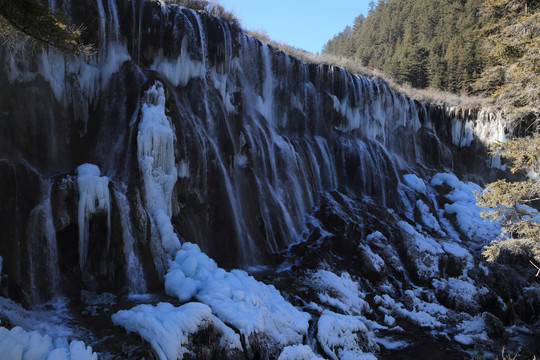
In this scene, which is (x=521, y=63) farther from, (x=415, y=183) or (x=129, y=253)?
(x=415, y=183)

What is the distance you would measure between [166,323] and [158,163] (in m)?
5.34

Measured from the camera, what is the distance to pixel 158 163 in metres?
11.3

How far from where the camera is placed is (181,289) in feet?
29.9

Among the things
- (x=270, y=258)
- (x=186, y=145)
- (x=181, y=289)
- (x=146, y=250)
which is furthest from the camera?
(x=270, y=258)

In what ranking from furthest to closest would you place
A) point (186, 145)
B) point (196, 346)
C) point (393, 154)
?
point (393, 154)
point (186, 145)
point (196, 346)

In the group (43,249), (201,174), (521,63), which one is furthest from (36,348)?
(521,63)

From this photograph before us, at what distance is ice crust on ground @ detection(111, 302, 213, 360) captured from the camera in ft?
22.0

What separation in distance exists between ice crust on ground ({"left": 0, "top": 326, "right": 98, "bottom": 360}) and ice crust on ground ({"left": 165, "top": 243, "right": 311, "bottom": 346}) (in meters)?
2.76

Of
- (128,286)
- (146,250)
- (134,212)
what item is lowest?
(128,286)

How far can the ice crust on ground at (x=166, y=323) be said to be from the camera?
6.70 meters

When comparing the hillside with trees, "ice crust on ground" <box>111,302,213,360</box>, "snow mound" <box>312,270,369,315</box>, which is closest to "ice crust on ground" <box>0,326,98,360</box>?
"ice crust on ground" <box>111,302,213,360</box>

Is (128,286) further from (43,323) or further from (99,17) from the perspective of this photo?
(99,17)

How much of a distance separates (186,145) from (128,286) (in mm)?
4873

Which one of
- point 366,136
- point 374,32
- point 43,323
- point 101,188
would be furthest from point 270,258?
point 374,32
